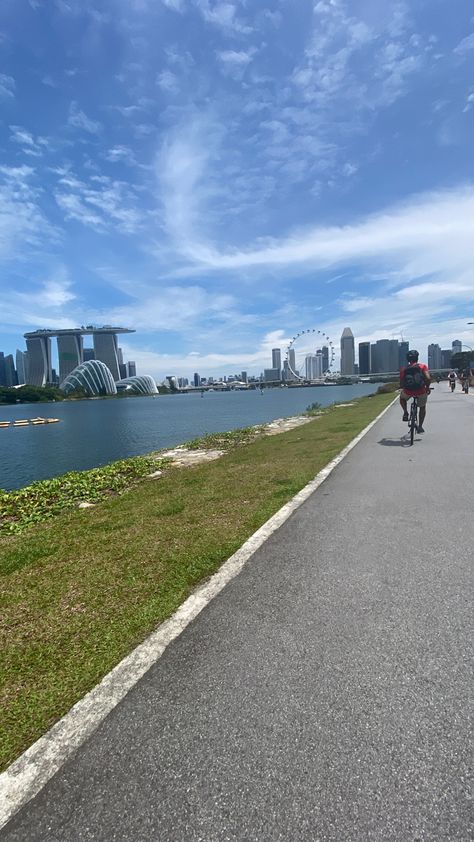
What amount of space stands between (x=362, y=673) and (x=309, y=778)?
0.80m

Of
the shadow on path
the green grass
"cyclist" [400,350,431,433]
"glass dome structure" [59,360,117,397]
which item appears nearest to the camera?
the green grass

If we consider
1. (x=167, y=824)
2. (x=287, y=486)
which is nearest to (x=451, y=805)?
(x=167, y=824)

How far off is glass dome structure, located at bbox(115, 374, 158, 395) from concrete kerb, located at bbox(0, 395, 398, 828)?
7185 inches

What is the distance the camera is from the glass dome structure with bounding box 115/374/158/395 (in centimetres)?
18100

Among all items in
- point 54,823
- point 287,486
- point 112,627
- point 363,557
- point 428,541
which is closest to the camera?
point 54,823

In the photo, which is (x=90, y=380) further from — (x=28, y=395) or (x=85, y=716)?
(x=85, y=716)

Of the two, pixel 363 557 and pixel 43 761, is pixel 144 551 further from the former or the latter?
pixel 43 761

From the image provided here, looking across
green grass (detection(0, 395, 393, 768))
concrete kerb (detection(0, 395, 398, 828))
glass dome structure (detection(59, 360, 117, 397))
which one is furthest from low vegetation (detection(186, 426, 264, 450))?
glass dome structure (detection(59, 360, 117, 397))

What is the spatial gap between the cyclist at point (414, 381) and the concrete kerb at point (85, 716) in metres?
8.87

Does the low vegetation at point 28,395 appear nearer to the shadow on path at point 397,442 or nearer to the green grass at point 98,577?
the shadow on path at point 397,442

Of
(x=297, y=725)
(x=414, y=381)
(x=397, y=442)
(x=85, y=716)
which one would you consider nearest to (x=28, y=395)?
(x=397, y=442)

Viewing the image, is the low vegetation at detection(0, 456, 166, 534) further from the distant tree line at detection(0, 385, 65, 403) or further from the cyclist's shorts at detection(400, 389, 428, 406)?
the distant tree line at detection(0, 385, 65, 403)

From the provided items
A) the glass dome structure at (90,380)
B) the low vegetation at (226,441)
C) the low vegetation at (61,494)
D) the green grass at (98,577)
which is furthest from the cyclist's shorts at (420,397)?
the glass dome structure at (90,380)

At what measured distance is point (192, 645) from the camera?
301cm
